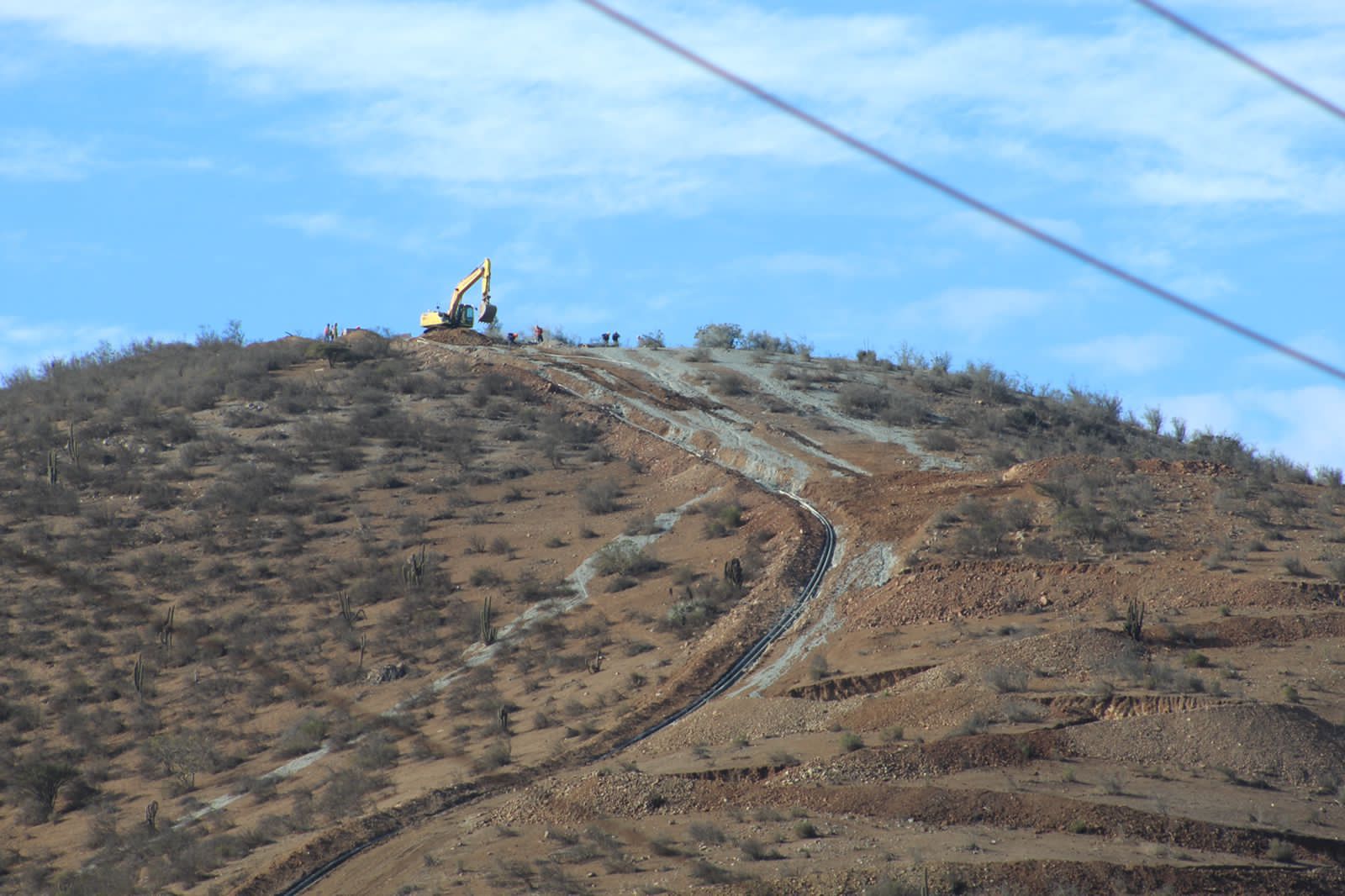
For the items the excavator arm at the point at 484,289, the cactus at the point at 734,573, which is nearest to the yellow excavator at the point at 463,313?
the excavator arm at the point at 484,289

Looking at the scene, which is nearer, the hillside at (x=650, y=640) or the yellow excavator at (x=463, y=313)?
the hillside at (x=650, y=640)

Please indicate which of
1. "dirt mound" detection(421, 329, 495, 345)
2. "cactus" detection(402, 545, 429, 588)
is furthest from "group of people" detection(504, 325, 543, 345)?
"cactus" detection(402, 545, 429, 588)

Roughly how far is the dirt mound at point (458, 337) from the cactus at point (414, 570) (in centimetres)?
2637

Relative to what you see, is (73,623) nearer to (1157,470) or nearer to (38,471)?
(38,471)

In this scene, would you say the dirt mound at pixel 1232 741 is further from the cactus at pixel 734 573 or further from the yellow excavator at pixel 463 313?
the yellow excavator at pixel 463 313

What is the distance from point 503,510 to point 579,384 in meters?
13.9

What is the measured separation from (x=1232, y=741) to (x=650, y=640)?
16124 mm

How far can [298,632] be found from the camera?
4091 cm

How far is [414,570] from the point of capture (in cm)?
4322

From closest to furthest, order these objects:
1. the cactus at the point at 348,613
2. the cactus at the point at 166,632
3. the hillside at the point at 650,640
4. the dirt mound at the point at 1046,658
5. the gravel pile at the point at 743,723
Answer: the hillside at the point at 650,640 < the gravel pile at the point at 743,723 < the dirt mound at the point at 1046,658 < the cactus at the point at 166,632 < the cactus at the point at 348,613

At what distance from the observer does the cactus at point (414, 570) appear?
43.0 m

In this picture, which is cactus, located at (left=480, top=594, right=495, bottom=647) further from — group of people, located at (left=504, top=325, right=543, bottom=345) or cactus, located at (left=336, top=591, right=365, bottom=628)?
group of people, located at (left=504, top=325, right=543, bottom=345)

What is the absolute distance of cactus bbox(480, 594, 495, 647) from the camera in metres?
38.5

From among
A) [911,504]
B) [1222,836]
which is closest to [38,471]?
[911,504]
